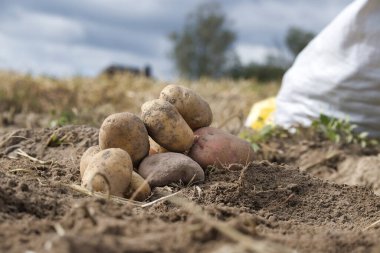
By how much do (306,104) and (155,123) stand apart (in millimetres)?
3009

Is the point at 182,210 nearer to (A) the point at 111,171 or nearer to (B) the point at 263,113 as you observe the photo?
(A) the point at 111,171

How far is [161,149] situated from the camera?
9.99ft

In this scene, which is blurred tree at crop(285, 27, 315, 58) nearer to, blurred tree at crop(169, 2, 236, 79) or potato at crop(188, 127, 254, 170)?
blurred tree at crop(169, 2, 236, 79)

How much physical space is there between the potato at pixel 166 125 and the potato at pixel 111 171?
1.02 feet

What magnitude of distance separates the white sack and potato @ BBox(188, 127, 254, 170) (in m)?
2.40

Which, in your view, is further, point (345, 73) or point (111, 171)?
point (345, 73)

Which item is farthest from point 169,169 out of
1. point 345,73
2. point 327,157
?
point 345,73

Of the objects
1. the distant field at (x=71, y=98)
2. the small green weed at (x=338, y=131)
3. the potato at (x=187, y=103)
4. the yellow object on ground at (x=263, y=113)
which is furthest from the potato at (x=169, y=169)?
the distant field at (x=71, y=98)

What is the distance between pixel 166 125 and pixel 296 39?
16507mm

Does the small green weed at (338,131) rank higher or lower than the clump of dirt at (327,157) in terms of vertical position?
higher

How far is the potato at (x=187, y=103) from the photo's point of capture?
9.94 feet

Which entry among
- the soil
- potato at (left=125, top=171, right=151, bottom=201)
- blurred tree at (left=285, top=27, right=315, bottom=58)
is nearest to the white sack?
the soil

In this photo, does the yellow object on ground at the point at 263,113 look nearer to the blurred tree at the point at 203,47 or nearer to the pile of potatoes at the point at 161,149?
the pile of potatoes at the point at 161,149

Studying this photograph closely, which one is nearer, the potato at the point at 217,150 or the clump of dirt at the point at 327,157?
the potato at the point at 217,150
